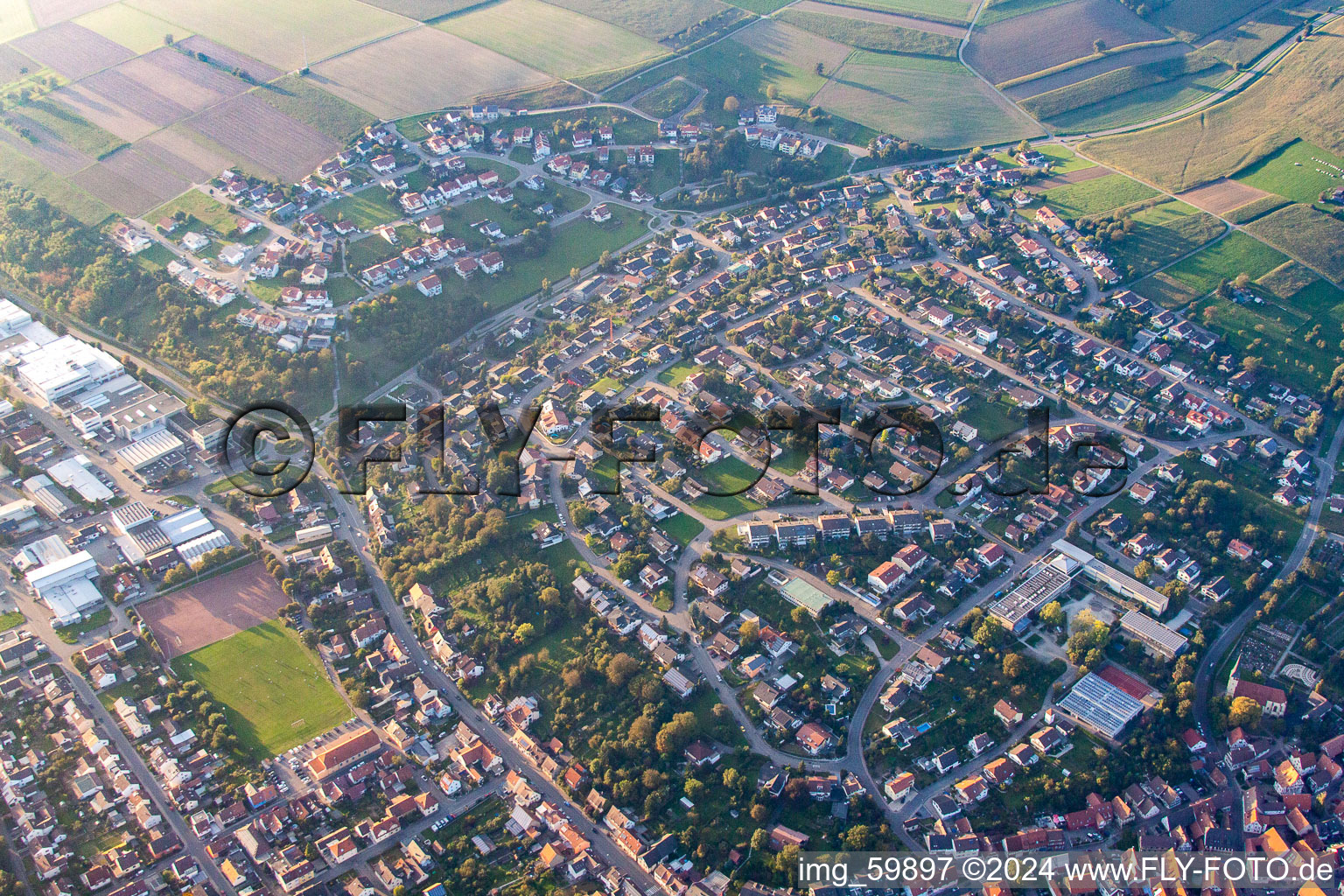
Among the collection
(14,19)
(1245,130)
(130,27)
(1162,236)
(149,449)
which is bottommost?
(149,449)

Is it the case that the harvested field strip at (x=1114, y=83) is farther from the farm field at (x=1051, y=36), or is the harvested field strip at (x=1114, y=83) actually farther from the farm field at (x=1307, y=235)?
the farm field at (x=1307, y=235)

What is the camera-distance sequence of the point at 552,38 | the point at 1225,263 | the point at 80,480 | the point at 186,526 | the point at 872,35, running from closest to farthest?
the point at 186,526 → the point at 80,480 → the point at 1225,263 → the point at 552,38 → the point at 872,35

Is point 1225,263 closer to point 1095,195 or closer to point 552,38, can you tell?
point 1095,195

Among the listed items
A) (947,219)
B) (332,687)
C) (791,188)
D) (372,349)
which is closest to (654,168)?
(791,188)

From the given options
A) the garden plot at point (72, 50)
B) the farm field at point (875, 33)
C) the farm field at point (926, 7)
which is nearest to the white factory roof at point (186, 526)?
the garden plot at point (72, 50)

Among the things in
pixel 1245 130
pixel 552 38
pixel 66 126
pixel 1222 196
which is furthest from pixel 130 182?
pixel 1245 130

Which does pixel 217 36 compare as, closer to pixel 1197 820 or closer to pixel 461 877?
pixel 461 877
